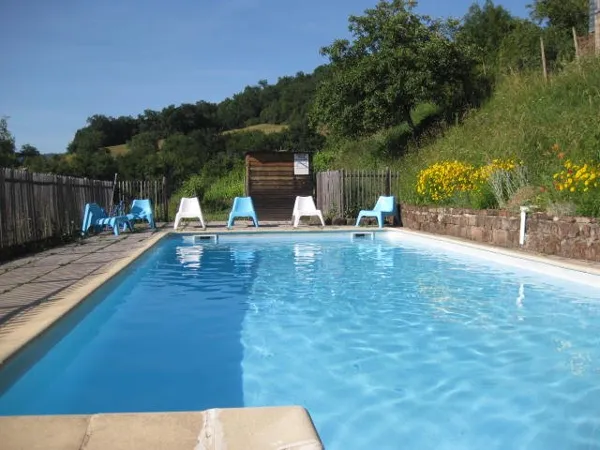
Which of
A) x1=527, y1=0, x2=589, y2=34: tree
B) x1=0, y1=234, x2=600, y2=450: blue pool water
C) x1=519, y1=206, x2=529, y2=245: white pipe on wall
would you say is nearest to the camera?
x1=0, y1=234, x2=600, y2=450: blue pool water

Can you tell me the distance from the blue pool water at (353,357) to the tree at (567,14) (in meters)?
18.9

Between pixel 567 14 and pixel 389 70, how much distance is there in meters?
9.47

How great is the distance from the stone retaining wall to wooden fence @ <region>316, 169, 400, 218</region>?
2277 millimetres

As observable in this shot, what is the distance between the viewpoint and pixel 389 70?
682 inches

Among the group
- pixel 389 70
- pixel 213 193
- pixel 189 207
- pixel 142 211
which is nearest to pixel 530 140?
pixel 189 207

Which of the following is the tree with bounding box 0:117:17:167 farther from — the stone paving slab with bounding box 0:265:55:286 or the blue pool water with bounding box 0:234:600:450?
the blue pool water with bounding box 0:234:600:450

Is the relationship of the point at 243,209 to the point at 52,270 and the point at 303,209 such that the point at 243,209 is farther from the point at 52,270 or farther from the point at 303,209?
the point at 52,270

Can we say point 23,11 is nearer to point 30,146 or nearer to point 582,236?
point 582,236

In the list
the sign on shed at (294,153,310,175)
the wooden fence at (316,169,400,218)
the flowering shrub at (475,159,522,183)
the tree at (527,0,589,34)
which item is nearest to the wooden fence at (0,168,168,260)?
the sign on shed at (294,153,310,175)

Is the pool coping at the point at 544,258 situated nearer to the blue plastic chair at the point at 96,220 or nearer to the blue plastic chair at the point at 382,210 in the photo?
the blue plastic chair at the point at 382,210

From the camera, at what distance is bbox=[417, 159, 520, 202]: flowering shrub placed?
29.6ft

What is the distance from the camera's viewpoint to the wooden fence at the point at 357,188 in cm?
1381

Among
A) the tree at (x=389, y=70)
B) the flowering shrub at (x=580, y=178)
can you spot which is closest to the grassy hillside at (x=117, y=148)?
the tree at (x=389, y=70)

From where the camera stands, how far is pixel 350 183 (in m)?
13.9
